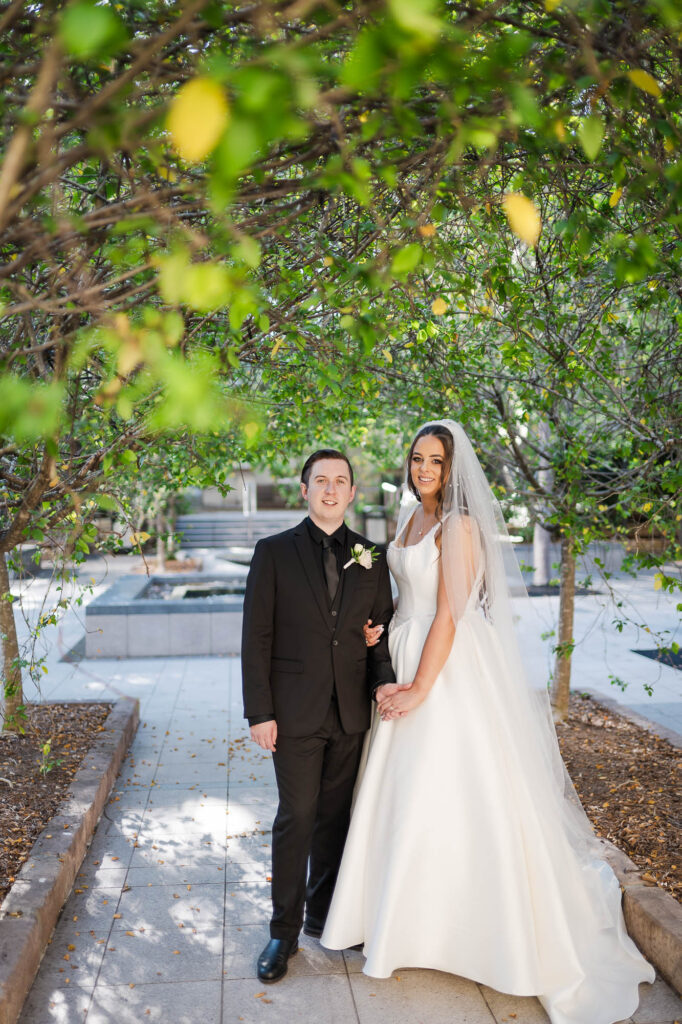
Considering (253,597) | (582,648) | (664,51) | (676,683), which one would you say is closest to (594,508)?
(253,597)

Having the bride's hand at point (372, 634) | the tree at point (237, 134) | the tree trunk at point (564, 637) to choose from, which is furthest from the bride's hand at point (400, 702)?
the tree trunk at point (564, 637)

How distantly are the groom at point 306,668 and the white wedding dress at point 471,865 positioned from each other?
0.51ft

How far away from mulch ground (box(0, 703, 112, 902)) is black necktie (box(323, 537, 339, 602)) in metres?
1.92

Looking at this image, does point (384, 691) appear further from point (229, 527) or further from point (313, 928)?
point (229, 527)

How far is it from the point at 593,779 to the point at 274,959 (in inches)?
93.9

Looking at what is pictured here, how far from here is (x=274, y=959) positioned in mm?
3312

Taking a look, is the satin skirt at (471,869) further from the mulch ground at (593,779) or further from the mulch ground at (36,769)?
the mulch ground at (36,769)

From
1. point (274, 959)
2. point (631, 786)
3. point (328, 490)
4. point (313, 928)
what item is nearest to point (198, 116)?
point (328, 490)

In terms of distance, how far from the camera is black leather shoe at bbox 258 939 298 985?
3275 millimetres

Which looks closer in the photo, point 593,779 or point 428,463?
point 428,463

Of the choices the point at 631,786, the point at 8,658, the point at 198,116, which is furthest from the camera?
the point at 8,658

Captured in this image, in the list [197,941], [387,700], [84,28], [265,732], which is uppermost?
[84,28]

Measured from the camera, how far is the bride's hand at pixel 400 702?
332 cm

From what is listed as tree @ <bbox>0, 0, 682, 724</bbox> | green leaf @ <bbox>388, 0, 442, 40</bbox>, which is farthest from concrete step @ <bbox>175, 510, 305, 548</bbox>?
green leaf @ <bbox>388, 0, 442, 40</bbox>
